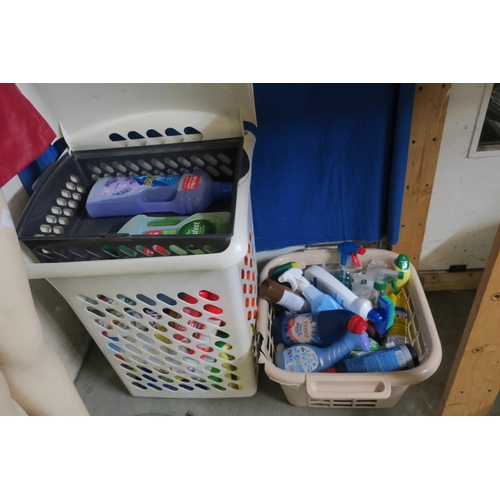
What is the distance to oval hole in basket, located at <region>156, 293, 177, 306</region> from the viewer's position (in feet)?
2.66

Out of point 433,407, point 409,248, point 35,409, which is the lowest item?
point 433,407

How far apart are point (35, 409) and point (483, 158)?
1157 millimetres

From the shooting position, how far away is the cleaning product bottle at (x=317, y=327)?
2.99 ft

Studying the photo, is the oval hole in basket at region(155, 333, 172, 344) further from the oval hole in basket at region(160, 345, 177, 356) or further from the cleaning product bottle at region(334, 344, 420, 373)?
the cleaning product bottle at region(334, 344, 420, 373)

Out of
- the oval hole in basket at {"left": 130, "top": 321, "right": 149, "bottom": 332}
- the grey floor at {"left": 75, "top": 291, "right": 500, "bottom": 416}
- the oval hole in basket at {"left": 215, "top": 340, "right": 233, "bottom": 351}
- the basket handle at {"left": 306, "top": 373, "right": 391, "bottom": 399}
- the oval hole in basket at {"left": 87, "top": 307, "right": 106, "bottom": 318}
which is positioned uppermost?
the oval hole in basket at {"left": 87, "top": 307, "right": 106, "bottom": 318}

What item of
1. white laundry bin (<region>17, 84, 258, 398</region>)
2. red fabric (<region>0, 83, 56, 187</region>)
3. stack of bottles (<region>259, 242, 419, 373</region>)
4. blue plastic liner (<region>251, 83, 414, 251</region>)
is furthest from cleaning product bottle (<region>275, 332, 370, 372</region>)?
red fabric (<region>0, 83, 56, 187</region>)

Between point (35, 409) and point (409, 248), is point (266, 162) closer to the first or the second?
point (409, 248)

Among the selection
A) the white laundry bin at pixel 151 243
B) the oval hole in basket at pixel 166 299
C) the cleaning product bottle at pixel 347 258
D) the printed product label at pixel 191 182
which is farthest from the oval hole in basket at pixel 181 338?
the cleaning product bottle at pixel 347 258

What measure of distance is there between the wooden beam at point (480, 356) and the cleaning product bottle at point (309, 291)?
0.32 meters

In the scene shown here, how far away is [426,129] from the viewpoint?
92cm

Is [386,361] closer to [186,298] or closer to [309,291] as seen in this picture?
[309,291]

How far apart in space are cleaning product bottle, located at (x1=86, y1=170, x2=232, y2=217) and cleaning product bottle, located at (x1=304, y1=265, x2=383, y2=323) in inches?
14.9

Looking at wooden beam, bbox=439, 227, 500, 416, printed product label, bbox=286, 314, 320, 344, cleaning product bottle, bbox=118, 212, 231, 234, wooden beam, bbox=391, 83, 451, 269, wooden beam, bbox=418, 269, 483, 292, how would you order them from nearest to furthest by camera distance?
wooden beam, bbox=439, 227, 500, 416
cleaning product bottle, bbox=118, 212, 231, 234
wooden beam, bbox=391, 83, 451, 269
printed product label, bbox=286, 314, 320, 344
wooden beam, bbox=418, 269, 483, 292

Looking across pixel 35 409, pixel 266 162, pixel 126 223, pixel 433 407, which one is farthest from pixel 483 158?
pixel 35 409
